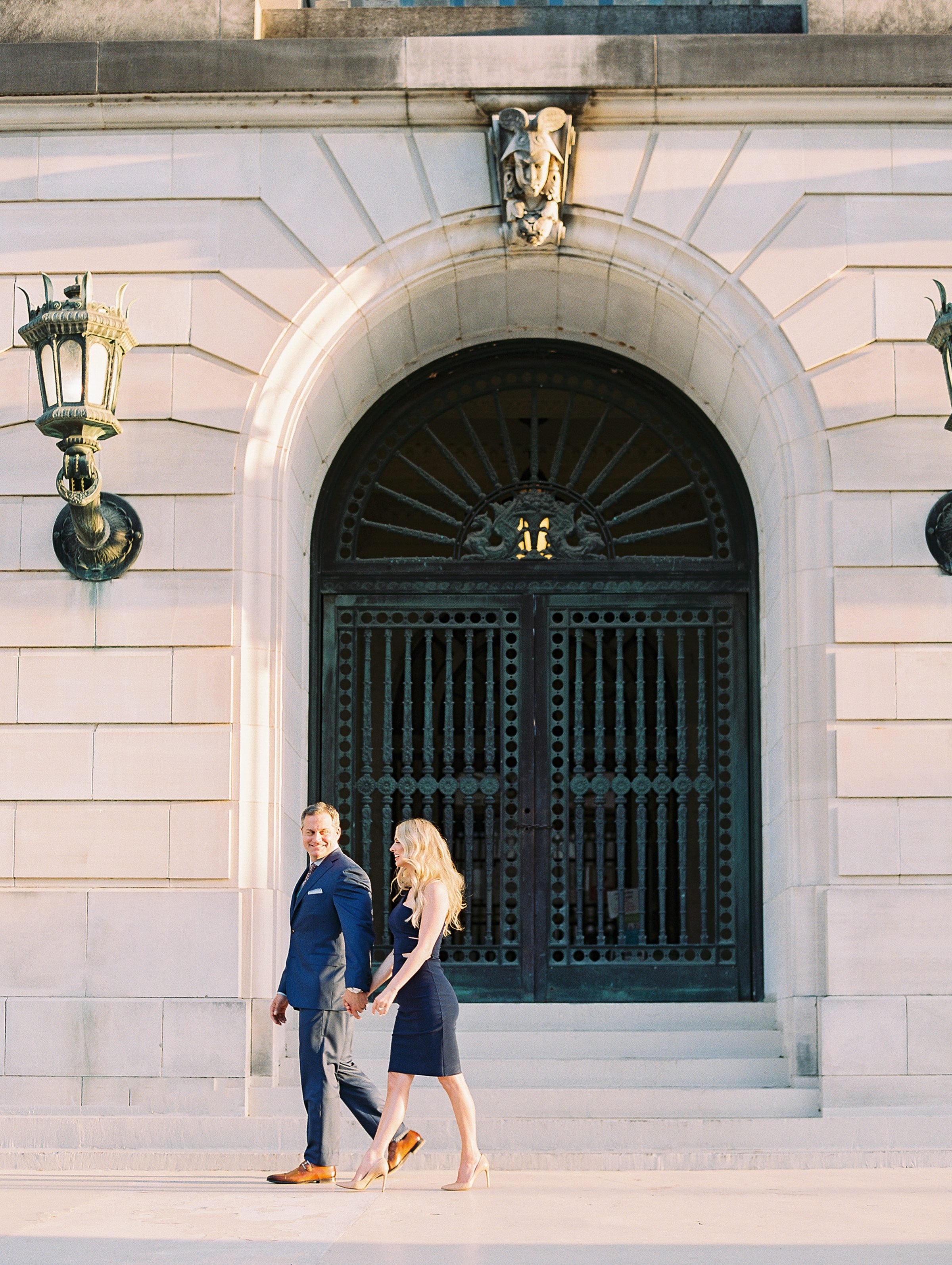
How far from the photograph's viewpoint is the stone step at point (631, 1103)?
895 centimetres

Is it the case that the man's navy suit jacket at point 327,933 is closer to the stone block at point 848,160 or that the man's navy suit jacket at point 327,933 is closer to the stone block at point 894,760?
the stone block at point 894,760

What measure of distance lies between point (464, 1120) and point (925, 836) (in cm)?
357

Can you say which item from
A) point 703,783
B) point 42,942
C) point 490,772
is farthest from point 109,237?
point 703,783

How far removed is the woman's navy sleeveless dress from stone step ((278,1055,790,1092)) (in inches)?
82.7

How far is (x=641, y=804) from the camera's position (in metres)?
10.7

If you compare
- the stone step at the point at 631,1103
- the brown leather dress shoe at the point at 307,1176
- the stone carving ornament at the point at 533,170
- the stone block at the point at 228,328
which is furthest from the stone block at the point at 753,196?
the brown leather dress shoe at the point at 307,1176

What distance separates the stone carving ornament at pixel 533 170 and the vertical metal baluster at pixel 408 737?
2.87 meters

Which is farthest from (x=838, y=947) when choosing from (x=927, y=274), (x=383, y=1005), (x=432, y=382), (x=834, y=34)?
(x=834, y=34)

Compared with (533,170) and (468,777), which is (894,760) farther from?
(533,170)

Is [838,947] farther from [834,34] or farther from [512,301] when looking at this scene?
[834,34]

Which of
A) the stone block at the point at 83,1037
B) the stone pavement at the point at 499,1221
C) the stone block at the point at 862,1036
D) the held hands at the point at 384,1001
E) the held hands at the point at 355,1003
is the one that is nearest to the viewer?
the stone pavement at the point at 499,1221

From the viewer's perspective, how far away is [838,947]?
30.1ft

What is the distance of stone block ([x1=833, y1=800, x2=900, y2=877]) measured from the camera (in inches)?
367

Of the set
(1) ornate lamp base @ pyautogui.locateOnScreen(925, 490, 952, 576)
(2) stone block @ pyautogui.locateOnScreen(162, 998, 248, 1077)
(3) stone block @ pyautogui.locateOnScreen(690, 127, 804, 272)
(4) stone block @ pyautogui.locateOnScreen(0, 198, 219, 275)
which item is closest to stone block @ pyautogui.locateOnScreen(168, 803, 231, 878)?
(2) stone block @ pyautogui.locateOnScreen(162, 998, 248, 1077)
